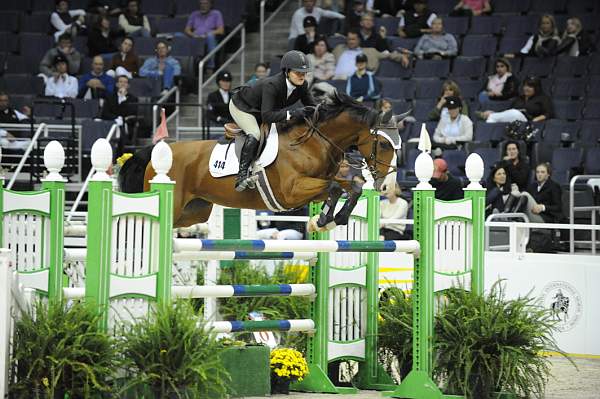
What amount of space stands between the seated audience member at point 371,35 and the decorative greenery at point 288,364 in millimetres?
8485

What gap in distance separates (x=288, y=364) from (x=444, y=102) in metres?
6.77

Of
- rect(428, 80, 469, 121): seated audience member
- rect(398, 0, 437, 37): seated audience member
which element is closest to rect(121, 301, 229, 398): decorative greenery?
rect(428, 80, 469, 121): seated audience member

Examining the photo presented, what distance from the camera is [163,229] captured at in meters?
6.04

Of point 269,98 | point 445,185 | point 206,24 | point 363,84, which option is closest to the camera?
point 269,98

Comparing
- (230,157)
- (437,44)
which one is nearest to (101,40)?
(437,44)

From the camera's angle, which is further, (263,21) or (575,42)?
(263,21)

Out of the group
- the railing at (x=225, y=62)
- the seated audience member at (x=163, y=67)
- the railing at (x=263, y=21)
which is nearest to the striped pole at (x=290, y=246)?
the railing at (x=225, y=62)

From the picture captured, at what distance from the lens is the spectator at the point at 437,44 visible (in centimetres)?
1470

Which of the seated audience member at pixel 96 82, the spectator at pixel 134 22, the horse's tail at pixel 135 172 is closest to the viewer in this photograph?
the horse's tail at pixel 135 172

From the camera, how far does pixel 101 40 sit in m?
16.3

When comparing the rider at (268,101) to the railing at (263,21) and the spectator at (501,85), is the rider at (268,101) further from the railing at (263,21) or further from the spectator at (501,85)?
the railing at (263,21)

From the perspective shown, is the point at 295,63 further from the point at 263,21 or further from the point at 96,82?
the point at 263,21

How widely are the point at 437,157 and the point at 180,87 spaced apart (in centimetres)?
462

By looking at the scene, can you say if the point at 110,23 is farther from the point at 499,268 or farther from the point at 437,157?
the point at 499,268
